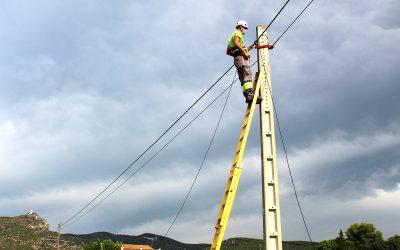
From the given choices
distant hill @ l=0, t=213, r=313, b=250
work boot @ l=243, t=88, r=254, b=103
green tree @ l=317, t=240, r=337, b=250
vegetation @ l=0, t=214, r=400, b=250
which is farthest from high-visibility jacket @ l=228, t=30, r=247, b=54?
distant hill @ l=0, t=213, r=313, b=250

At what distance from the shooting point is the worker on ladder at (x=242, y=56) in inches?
468

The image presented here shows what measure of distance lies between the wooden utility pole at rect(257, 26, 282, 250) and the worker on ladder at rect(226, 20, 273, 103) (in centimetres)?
33

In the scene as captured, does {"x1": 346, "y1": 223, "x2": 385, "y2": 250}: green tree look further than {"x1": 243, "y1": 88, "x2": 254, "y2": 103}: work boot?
Yes

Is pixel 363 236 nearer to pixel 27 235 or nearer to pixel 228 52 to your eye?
pixel 228 52

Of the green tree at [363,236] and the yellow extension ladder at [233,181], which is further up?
the green tree at [363,236]

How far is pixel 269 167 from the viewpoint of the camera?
36.6 ft

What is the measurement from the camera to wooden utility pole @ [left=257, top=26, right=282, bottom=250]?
10.7 m

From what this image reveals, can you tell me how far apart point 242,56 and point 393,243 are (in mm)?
78353

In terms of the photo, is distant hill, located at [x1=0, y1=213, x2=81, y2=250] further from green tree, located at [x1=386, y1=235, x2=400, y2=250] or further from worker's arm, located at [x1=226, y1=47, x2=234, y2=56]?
worker's arm, located at [x1=226, y1=47, x2=234, y2=56]

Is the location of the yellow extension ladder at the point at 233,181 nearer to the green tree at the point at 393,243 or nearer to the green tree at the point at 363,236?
the green tree at the point at 393,243

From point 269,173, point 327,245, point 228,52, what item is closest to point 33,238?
point 327,245

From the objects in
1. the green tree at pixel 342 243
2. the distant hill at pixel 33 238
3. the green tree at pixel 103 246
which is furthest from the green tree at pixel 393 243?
the distant hill at pixel 33 238

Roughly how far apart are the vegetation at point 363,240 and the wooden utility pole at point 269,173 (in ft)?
249

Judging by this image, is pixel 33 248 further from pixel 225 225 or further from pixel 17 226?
pixel 225 225
